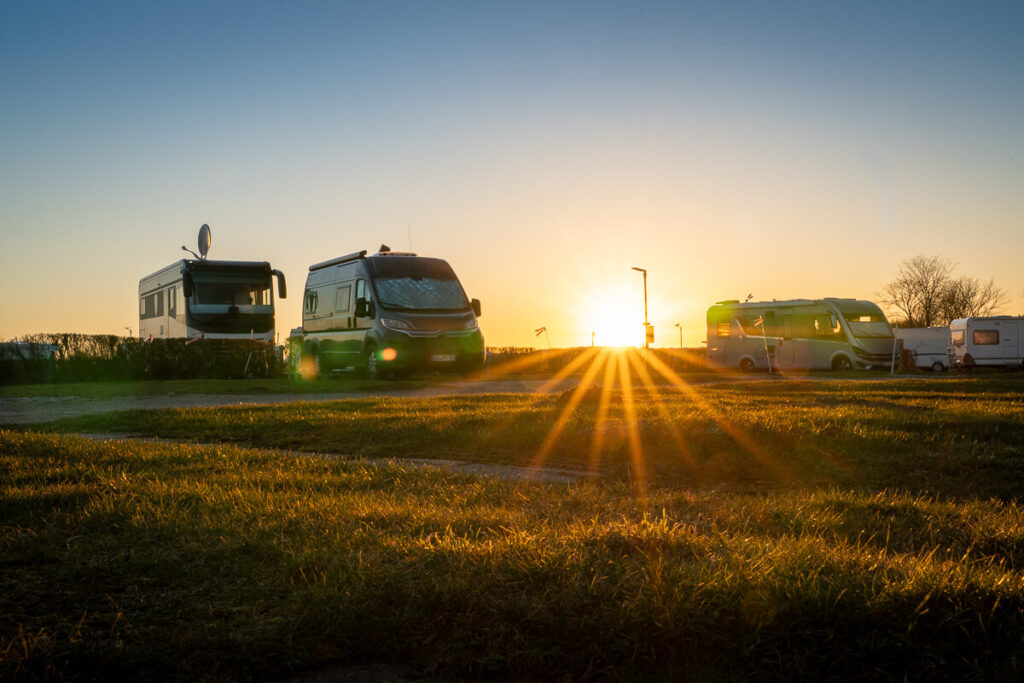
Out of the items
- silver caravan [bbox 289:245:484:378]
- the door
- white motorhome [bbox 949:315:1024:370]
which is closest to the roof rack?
silver caravan [bbox 289:245:484:378]

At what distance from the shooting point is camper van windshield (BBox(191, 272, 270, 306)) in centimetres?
2509

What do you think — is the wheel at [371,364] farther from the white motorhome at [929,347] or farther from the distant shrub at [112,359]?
the white motorhome at [929,347]

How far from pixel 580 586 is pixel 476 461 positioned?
412 cm

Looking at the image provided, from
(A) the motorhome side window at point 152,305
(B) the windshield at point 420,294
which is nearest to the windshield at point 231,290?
(A) the motorhome side window at point 152,305

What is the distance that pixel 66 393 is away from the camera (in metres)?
17.2

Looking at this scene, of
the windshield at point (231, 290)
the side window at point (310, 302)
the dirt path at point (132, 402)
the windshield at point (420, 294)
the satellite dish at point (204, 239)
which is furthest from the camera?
the satellite dish at point (204, 239)

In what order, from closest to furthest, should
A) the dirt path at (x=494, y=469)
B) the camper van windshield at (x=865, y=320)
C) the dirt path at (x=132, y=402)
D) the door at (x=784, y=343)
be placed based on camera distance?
the dirt path at (x=494, y=469) → the dirt path at (x=132, y=402) → the camper van windshield at (x=865, y=320) → the door at (x=784, y=343)

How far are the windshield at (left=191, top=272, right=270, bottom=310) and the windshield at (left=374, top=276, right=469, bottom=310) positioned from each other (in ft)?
20.9

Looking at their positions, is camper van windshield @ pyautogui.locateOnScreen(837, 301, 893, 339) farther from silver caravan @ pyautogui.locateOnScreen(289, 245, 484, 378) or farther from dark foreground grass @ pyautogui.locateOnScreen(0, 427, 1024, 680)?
dark foreground grass @ pyautogui.locateOnScreen(0, 427, 1024, 680)

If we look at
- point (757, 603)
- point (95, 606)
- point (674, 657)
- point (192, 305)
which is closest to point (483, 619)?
point (674, 657)

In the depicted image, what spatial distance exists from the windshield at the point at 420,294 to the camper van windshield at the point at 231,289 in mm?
6378

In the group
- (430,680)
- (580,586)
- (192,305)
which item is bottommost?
(430,680)

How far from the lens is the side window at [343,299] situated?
890 inches

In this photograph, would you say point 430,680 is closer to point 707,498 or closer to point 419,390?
point 707,498
